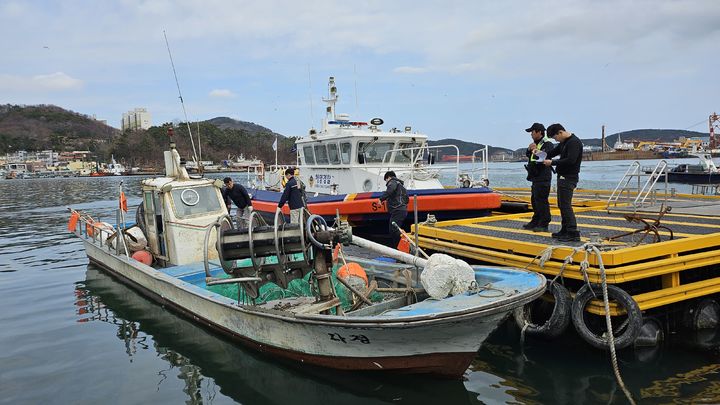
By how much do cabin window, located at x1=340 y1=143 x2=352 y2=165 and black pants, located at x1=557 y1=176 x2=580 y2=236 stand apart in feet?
23.2

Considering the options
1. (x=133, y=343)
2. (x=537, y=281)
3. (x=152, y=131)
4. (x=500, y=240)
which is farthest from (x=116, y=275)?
(x=152, y=131)

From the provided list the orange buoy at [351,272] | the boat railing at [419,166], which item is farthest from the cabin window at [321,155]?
the orange buoy at [351,272]

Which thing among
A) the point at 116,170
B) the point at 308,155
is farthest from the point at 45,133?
the point at 308,155

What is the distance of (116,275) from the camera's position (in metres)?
10.0

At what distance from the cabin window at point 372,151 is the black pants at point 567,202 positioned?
22.3 ft

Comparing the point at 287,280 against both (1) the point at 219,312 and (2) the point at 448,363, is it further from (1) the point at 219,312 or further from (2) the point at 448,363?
(2) the point at 448,363

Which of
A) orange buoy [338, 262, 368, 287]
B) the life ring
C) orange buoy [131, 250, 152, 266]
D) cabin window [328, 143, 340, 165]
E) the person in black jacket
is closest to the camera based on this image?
the life ring

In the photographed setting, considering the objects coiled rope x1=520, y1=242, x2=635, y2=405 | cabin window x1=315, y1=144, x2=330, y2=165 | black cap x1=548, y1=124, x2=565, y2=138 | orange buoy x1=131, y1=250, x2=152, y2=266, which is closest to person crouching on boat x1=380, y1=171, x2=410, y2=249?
black cap x1=548, y1=124, x2=565, y2=138

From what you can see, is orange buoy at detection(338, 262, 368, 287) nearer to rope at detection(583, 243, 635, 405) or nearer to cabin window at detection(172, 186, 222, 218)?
rope at detection(583, 243, 635, 405)

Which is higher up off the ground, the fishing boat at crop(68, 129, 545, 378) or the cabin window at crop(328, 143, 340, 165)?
the cabin window at crop(328, 143, 340, 165)

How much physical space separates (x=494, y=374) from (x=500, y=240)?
1952 millimetres

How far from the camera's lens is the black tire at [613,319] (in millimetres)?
5016

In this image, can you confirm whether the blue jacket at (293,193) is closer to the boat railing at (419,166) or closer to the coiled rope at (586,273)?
the boat railing at (419,166)

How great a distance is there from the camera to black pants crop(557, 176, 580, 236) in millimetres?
6152
